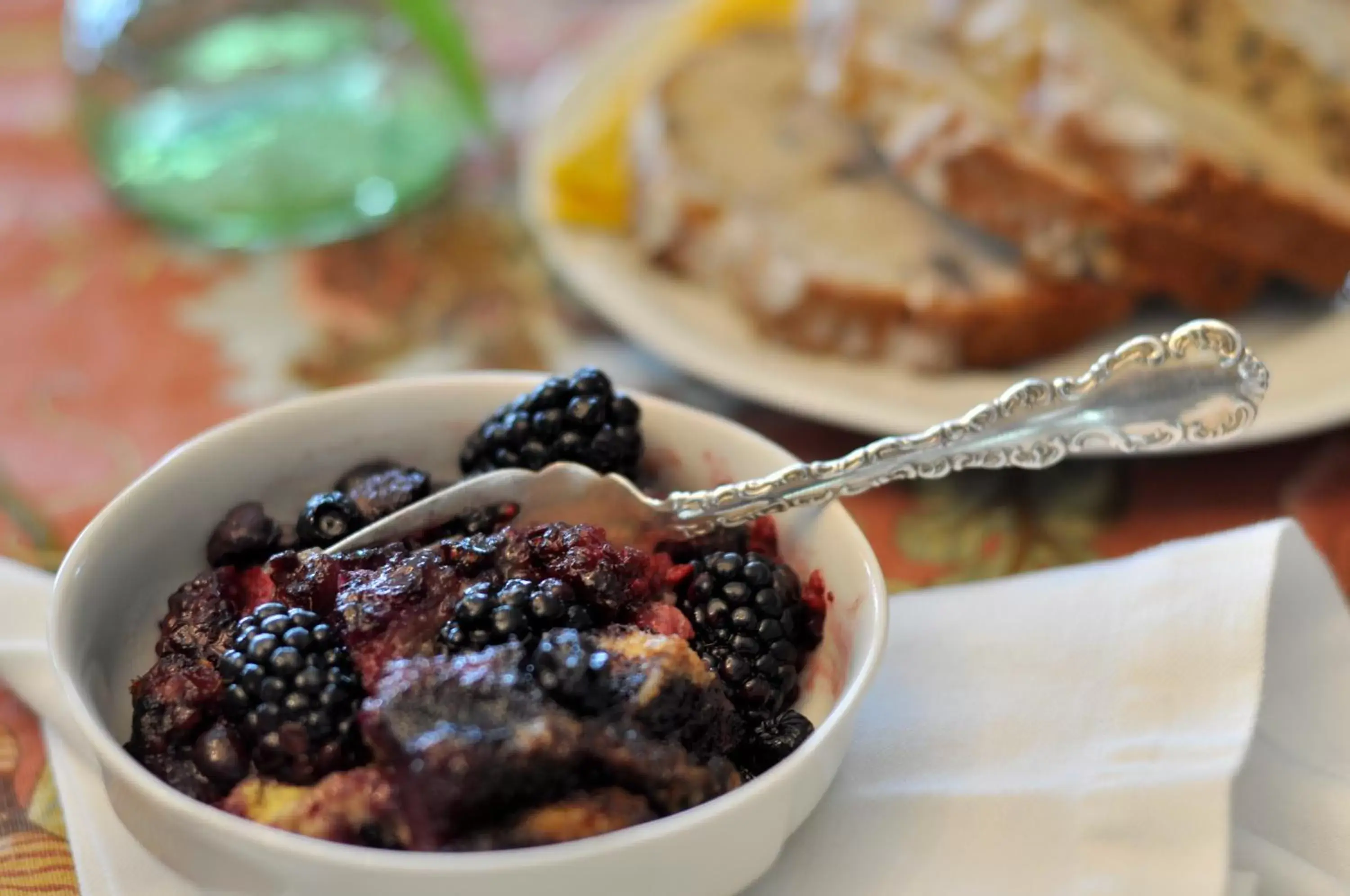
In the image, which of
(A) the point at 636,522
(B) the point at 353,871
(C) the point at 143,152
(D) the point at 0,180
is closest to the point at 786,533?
(A) the point at 636,522

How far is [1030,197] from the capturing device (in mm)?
1803

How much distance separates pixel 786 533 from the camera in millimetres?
1130

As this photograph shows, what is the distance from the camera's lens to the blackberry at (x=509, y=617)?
927 mm

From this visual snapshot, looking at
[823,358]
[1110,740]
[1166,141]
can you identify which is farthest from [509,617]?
[1166,141]

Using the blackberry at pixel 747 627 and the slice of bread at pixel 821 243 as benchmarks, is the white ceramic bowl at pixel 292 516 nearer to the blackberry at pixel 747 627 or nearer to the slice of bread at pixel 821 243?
the blackberry at pixel 747 627

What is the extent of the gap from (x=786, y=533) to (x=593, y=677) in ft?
1.02

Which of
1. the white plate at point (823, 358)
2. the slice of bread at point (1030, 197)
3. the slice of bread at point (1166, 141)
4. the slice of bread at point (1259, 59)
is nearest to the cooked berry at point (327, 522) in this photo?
the white plate at point (823, 358)

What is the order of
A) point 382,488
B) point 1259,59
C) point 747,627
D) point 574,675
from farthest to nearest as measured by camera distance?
point 1259,59 < point 382,488 < point 747,627 < point 574,675

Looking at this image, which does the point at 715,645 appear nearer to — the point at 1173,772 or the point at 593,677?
the point at 593,677

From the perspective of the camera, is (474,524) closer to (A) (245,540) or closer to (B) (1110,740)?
(A) (245,540)

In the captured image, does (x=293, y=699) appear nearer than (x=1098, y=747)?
Yes

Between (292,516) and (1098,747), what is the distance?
2.49 feet

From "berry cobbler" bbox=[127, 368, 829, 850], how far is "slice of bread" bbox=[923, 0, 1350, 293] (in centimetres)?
100

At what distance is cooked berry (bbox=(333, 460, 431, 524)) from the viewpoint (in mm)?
1102
